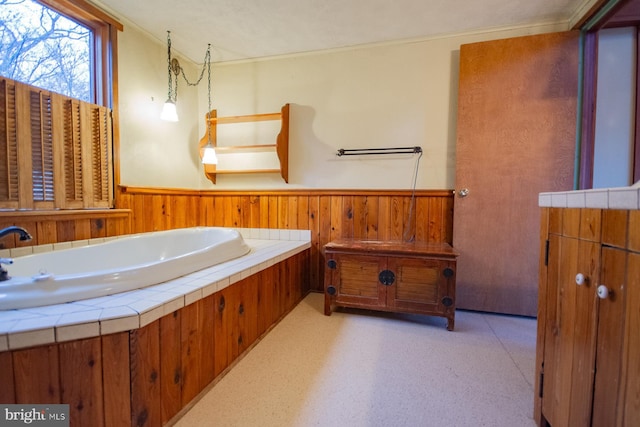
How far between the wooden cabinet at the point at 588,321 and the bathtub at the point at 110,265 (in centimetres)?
155

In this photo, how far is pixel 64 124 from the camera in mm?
1704

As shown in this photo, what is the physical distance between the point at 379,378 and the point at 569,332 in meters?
0.83

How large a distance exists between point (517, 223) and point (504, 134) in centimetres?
68

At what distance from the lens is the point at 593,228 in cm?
77

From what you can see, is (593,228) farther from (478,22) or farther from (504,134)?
(478,22)

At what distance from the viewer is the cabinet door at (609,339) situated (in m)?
0.67

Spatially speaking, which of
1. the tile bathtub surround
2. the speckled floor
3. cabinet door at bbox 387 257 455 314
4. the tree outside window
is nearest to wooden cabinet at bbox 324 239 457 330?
cabinet door at bbox 387 257 455 314

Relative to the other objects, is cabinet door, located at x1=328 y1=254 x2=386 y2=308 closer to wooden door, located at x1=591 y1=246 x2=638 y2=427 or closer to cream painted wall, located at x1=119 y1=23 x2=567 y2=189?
cream painted wall, located at x1=119 y1=23 x2=567 y2=189

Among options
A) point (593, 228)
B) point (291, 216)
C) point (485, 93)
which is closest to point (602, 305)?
point (593, 228)

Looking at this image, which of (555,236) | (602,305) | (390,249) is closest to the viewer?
(602,305)
